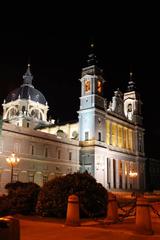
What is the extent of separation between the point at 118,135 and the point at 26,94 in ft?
95.5

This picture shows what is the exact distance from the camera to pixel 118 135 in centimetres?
6956

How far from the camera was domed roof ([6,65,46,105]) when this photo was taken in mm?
82600

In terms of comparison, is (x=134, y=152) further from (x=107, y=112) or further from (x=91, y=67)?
(x=91, y=67)

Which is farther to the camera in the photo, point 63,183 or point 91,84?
point 91,84

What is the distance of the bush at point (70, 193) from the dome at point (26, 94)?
68.2m

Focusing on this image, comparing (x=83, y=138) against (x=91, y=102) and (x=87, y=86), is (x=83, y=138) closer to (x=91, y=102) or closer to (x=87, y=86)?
(x=91, y=102)

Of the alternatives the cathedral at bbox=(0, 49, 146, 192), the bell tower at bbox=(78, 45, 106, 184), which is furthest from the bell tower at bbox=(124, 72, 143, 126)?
the bell tower at bbox=(78, 45, 106, 184)

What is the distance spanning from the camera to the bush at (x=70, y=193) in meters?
14.6

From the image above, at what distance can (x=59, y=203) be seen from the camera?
14.6 m

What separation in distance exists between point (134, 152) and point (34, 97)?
3172cm

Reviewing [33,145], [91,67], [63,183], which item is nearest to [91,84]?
[91,67]

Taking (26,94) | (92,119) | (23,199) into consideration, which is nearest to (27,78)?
(26,94)

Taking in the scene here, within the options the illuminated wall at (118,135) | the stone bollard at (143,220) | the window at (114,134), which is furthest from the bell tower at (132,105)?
the stone bollard at (143,220)

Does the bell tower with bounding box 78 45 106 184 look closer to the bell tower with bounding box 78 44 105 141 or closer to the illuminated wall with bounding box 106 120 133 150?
the bell tower with bounding box 78 44 105 141
